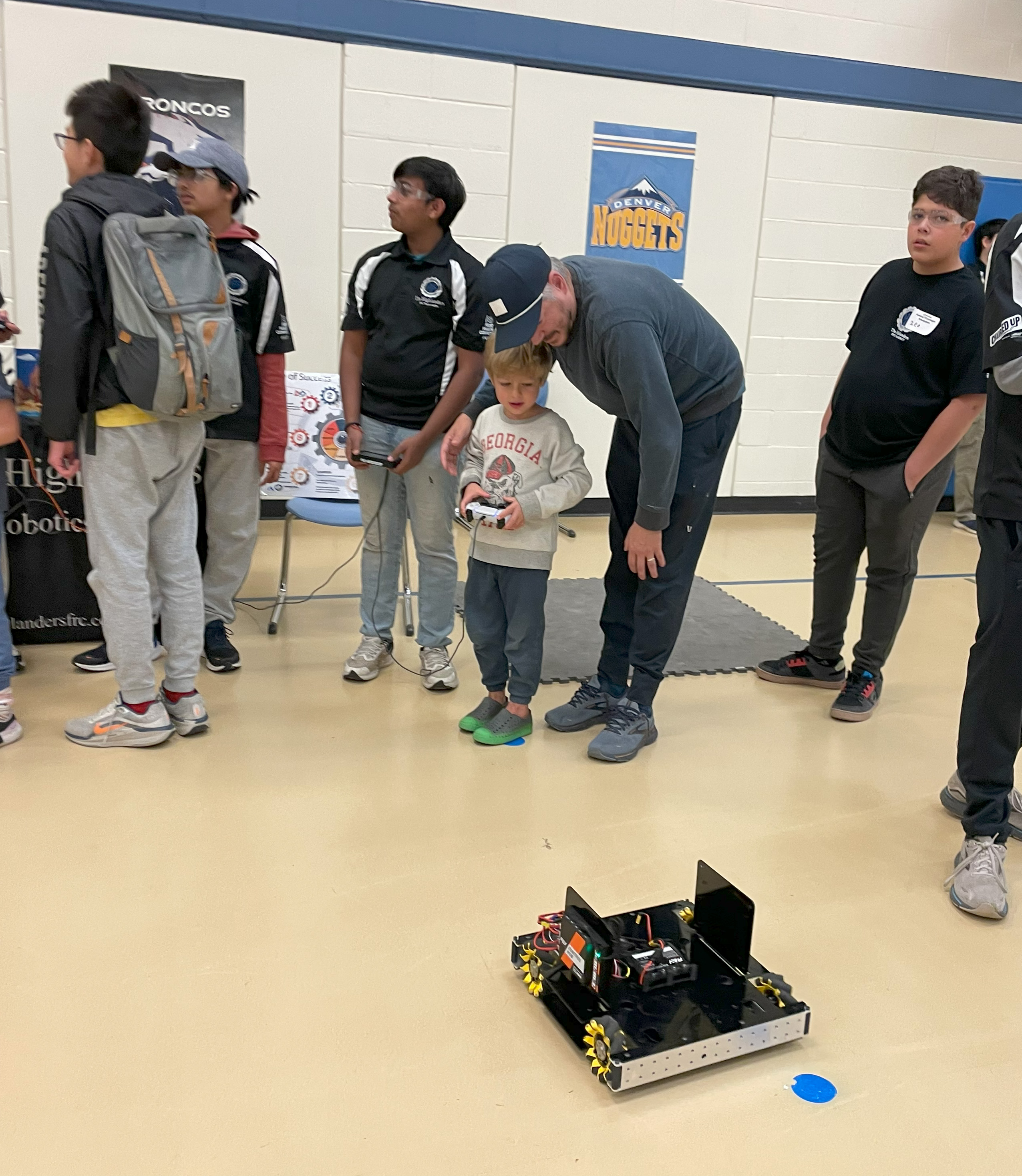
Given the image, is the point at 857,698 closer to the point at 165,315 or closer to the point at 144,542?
the point at 144,542

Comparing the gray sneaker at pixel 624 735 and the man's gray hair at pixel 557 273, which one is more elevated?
the man's gray hair at pixel 557 273

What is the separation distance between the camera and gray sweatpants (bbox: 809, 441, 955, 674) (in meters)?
Answer: 3.23

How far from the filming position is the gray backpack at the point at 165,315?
250cm

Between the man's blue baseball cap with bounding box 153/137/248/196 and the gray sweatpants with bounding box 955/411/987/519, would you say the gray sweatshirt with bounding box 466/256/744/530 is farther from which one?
the gray sweatpants with bounding box 955/411/987/519

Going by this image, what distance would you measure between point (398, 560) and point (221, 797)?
3.54ft

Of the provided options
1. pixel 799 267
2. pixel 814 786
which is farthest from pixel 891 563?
pixel 799 267

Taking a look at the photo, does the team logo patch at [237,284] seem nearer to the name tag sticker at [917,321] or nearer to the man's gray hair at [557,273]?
the man's gray hair at [557,273]

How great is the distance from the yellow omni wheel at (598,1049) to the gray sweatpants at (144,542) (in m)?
1.58

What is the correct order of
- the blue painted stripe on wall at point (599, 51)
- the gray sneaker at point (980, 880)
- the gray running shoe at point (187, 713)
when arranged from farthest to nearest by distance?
the blue painted stripe on wall at point (599, 51) < the gray running shoe at point (187, 713) < the gray sneaker at point (980, 880)

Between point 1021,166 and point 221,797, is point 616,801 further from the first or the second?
point 1021,166

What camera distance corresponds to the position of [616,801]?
2771 mm

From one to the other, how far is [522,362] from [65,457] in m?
1.16

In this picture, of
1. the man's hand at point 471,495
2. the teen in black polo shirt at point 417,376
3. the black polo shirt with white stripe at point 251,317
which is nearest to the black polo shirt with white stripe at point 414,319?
the teen in black polo shirt at point 417,376

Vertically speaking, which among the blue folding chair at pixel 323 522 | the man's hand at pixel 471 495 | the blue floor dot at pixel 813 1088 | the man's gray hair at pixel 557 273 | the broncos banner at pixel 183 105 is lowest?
the blue floor dot at pixel 813 1088
